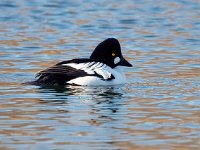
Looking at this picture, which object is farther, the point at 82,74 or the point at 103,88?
the point at 82,74

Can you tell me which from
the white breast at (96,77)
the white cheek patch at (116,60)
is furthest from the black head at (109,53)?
the white breast at (96,77)

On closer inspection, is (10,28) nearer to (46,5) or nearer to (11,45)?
(11,45)

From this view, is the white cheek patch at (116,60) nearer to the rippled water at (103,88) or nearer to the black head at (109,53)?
the black head at (109,53)

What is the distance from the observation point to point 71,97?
14.9 m

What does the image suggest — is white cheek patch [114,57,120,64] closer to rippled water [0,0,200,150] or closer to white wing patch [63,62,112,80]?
rippled water [0,0,200,150]

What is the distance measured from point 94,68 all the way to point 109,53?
883mm

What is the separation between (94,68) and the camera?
16344 millimetres

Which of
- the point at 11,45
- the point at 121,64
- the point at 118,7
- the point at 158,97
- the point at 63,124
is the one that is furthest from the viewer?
the point at 118,7

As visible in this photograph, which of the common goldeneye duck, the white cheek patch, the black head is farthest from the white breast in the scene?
the white cheek patch

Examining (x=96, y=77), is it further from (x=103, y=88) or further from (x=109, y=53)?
(x=109, y=53)

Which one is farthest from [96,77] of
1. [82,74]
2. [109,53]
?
[109,53]

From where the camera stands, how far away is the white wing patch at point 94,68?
16.3m

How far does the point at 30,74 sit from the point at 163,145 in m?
6.98

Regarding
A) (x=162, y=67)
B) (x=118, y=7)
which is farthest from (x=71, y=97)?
(x=118, y=7)
